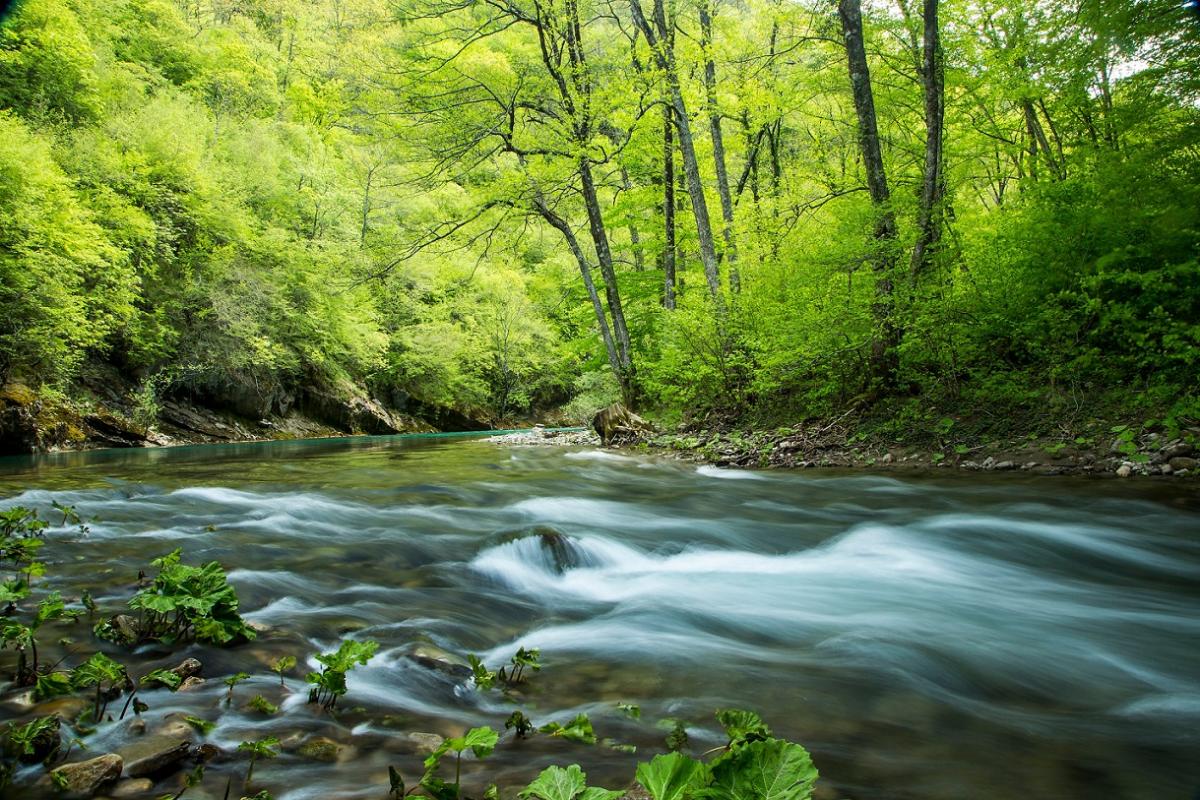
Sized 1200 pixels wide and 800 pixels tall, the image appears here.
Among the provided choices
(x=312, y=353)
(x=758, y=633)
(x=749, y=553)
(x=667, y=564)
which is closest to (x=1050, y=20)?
(x=749, y=553)

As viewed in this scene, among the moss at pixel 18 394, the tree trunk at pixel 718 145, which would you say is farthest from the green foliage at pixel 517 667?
the moss at pixel 18 394

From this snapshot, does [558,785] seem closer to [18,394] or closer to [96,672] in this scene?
[96,672]

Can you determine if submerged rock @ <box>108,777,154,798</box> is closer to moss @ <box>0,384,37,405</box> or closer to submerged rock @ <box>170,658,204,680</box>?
submerged rock @ <box>170,658,204,680</box>

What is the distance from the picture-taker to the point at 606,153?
1305 cm

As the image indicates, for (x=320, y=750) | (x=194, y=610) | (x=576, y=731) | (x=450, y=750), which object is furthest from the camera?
(x=194, y=610)

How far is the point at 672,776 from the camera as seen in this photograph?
1.11m

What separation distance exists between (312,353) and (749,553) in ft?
72.5

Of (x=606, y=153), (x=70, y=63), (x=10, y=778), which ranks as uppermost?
(x=70, y=63)

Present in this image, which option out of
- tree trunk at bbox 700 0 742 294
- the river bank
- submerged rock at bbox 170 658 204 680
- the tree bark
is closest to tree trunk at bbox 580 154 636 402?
the tree bark

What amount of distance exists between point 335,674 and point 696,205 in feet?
37.4

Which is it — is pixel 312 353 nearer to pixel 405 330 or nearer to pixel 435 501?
pixel 405 330

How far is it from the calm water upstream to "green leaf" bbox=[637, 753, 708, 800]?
641 mm

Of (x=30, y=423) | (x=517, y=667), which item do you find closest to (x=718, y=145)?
(x=517, y=667)

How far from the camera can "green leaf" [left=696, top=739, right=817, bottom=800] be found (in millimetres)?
1075
